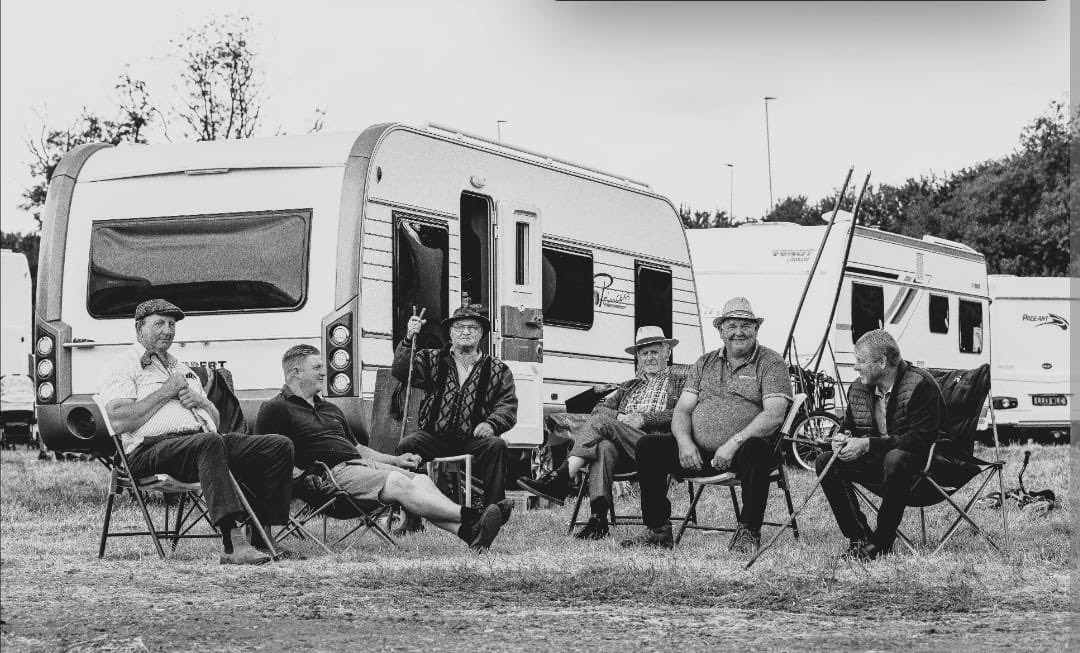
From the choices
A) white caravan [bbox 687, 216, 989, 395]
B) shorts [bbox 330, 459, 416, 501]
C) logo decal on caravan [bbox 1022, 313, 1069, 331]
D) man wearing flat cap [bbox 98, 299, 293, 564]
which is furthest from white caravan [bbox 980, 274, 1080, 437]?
man wearing flat cap [bbox 98, 299, 293, 564]

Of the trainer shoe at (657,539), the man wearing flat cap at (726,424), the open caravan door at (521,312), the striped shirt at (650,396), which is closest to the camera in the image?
the man wearing flat cap at (726,424)

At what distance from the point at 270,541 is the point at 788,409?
2.53m

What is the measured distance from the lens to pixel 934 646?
4781mm

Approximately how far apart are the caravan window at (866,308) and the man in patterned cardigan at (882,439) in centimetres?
833

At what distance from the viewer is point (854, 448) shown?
7156 millimetres

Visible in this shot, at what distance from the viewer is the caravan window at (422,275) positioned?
916 centimetres

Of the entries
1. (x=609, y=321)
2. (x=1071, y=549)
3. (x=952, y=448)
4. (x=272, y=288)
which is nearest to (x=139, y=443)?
(x=272, y=288)

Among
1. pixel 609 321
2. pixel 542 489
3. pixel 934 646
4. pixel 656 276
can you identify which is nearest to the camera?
pixel 934 646

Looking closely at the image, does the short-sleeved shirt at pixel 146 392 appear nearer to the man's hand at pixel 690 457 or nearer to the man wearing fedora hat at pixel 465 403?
the man wearing fedora hat at pixel 465 403

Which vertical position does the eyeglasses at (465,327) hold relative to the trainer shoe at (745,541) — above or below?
above

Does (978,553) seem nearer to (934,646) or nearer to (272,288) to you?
(934,646)

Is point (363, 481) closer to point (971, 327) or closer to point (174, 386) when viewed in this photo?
point (174, 386)

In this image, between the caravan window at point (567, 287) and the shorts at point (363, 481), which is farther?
the caravan window at point (567, 287)

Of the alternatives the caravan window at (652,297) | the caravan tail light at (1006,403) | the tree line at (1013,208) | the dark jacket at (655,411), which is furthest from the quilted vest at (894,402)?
the tree line at (1013,208)
